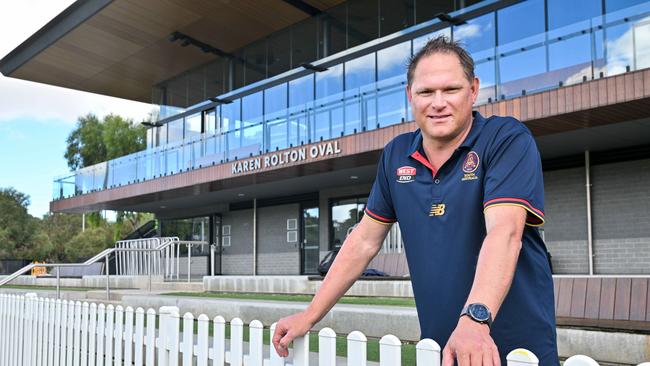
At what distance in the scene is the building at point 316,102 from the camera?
1193cm

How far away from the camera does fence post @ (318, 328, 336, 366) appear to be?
2.38 meters

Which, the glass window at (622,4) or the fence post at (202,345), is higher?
the glass window at (622,4)

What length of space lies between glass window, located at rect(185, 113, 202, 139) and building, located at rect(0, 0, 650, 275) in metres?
0.07

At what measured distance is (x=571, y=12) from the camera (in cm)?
1282

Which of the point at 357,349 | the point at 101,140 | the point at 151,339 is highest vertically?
the point at 101,140

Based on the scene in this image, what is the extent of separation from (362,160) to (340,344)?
10.2 metres

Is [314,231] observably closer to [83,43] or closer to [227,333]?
[83,43]

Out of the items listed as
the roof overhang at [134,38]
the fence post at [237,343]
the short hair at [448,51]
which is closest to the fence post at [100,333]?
the fence post at [237,343]

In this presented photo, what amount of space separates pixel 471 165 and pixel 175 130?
80.9 ft

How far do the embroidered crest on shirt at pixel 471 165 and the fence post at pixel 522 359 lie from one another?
2.00 feet

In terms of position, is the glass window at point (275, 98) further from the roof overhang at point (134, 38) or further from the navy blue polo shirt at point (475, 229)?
the navy blue polo shirt at point (475, 229)

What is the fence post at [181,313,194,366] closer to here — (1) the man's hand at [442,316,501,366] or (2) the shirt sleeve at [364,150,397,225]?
(2) the shirt sleeve at [364,150,397,225]

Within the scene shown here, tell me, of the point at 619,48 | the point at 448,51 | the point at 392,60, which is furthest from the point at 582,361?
the point at 392,60

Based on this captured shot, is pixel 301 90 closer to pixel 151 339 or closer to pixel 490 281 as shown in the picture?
pixel 151 339
